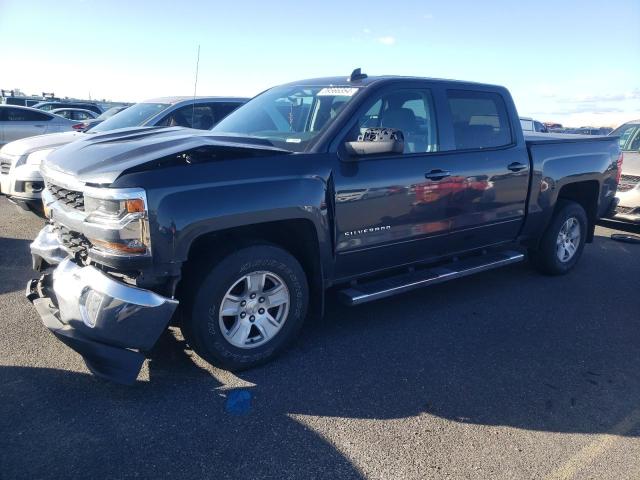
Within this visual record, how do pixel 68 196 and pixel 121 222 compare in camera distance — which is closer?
pixel 121 222

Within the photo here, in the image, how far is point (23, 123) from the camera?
11.4 metres

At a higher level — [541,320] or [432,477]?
[541,320]

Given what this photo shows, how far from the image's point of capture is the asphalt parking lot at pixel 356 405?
8.51 ft

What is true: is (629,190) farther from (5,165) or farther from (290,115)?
(5,165)

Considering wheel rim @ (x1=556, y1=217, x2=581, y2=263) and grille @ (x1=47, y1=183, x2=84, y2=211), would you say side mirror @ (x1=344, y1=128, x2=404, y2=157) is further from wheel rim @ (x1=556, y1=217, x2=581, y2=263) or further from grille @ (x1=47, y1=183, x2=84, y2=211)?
wheel rim @ (x1=556, y1=217, x2=581, y2=263)

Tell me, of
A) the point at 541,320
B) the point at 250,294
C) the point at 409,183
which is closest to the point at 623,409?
the point at 541,320

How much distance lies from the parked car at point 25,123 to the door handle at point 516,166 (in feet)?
34.4

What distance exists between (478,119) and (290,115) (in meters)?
1.81

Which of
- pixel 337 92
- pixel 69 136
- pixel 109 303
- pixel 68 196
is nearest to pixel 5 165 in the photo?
pixel 69 136

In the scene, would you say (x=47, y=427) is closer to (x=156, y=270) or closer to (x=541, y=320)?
(x=156, y=270)

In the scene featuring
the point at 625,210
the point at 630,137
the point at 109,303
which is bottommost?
the point at 109,303

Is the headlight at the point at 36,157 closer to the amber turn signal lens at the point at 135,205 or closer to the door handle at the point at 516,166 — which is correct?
the amber turn signal lens at the point at 135,205

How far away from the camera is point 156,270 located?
2.94 metres

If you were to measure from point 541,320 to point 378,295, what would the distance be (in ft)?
5.59
